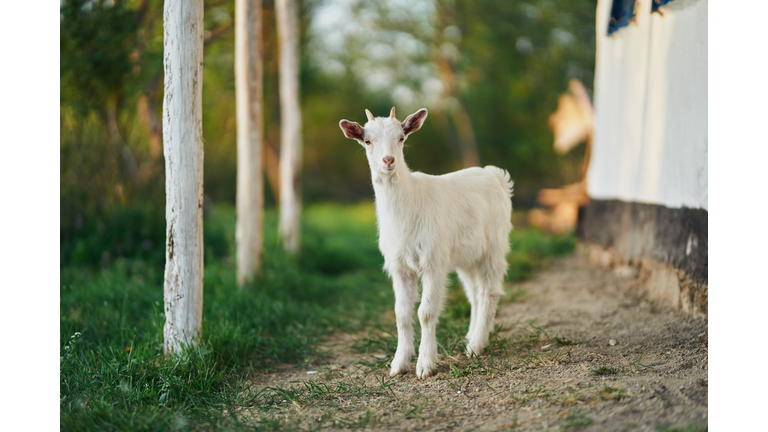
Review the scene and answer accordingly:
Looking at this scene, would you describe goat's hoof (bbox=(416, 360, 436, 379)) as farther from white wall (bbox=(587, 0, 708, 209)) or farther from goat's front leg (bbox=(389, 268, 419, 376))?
white wall (bbox=(587, 0, 708, 209))

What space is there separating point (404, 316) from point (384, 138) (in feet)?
4.45

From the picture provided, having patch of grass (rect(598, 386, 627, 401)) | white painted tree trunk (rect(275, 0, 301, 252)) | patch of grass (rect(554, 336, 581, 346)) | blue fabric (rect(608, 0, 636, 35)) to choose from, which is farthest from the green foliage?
blue fabric (rect(608, 0, 636, 35))

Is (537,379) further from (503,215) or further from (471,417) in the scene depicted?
(503,215)

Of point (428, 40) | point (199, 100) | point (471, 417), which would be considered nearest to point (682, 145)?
point (471, 417)

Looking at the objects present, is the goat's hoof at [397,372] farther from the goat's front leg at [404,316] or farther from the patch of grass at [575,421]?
the patch of grass at [575,421]

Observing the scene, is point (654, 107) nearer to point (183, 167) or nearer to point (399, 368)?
point (399, 368)

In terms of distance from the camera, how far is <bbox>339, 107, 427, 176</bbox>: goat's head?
407 cm

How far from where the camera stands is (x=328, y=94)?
19453 mm

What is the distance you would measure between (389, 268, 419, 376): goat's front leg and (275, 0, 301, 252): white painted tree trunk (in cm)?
435

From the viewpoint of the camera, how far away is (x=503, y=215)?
4.95 meters

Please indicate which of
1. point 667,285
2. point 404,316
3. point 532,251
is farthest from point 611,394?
point 532,251

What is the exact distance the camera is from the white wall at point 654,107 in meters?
4.79

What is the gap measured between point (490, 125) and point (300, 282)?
15.9 meters

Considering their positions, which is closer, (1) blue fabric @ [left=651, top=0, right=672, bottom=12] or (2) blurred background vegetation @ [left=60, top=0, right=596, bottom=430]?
(2) blurred background vegetation @ [left=60, top=0, right=596, bottom=430]
